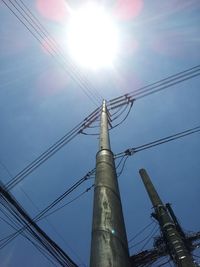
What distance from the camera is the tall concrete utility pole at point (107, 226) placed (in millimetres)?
3043

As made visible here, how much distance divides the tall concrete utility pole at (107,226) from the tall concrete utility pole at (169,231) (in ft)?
25.4

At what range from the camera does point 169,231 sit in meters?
12.5

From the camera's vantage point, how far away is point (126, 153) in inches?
348

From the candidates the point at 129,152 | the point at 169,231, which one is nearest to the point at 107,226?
the point at 129,152

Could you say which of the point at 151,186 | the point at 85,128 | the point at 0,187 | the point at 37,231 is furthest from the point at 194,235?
the point at 0,187

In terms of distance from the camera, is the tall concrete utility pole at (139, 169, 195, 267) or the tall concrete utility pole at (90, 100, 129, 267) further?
the tall concrete utility pole at (139, 169, 195, 267)

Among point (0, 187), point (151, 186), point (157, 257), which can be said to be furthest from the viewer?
point (151, 186)

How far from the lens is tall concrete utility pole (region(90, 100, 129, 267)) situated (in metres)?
3.04

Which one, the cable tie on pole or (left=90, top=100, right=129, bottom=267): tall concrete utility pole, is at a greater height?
the cable tie on pole

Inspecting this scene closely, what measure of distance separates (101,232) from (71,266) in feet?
20.3

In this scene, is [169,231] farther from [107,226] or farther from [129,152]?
[107,226]

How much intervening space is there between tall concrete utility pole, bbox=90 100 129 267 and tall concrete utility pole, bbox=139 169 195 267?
7.75 meters

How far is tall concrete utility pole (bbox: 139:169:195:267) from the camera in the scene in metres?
10.6

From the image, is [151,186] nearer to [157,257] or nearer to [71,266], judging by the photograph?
[157,257]
